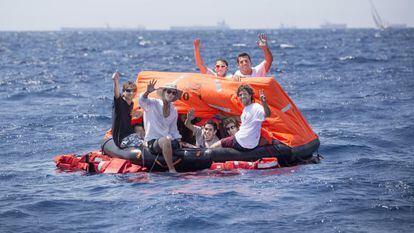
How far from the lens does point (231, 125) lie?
1170cm

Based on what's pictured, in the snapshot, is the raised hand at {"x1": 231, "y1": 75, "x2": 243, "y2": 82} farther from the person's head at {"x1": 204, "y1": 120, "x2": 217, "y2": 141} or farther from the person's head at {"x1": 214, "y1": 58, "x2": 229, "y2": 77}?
the person's head at {"x1": 204, "y1": 120, "x2": 217, "y2": 141}

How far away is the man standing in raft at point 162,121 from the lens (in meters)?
11.1

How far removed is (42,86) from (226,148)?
62.3 feet

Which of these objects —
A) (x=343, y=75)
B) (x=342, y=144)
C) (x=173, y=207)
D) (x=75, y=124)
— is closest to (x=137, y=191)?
(x=173, y=207)

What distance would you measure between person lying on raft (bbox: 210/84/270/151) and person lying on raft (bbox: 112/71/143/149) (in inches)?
64.0

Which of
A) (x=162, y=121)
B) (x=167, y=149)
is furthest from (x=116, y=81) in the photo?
(x=167, y=149)

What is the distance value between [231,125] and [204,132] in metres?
0.48

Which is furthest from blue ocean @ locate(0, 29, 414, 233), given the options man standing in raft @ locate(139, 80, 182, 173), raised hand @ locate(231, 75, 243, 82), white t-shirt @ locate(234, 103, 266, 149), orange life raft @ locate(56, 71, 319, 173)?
raised hand @ locate(231, 75, 243, 82)

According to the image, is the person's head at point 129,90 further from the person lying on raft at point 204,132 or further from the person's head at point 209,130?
the person's head at point 209,130

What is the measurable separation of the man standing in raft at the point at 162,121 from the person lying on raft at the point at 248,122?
0.86 metres

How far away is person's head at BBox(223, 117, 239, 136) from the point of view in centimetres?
1170

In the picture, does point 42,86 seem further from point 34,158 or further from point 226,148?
point 226,148

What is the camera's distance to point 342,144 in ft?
47.8

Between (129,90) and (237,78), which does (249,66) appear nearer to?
(237,78)
